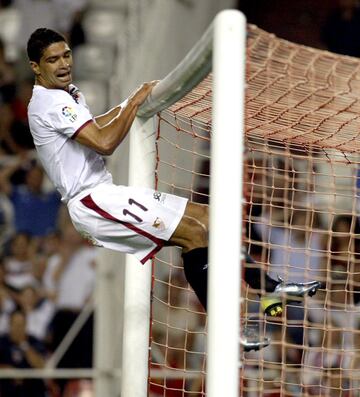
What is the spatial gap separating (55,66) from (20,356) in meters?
3.77

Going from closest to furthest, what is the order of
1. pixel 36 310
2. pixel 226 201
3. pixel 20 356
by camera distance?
1. pixel 226 201
2. pixel 20 356
3. pixel 36 310

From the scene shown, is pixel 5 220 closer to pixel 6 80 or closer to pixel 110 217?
pixel 6 80

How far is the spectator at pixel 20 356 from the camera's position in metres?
8.16

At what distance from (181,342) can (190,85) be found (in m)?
3.49

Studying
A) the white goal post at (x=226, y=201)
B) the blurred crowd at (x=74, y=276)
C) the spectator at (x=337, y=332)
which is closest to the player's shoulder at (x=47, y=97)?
the white goal post at (x=226, y=201)

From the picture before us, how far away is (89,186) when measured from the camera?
5062 millimetres

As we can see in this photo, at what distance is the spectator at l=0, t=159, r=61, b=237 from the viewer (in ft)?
29.7

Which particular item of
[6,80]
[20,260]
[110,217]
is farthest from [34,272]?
[110,217]

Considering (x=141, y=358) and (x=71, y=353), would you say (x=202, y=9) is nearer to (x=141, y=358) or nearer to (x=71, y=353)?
(x=71, y=353)

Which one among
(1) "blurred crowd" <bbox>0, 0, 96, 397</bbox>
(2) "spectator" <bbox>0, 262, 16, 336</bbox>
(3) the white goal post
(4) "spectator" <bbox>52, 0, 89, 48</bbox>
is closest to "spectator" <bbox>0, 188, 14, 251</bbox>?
(1) "blurred crowd" <bbox>0, 0, 96, 397</bbox>

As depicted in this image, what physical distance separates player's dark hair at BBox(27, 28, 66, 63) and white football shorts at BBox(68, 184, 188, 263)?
58 centimetres

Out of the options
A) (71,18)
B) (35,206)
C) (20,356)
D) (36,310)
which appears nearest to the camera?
(20,356)

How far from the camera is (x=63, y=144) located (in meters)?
5.02

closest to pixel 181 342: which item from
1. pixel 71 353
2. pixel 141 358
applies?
pixel 71 353
